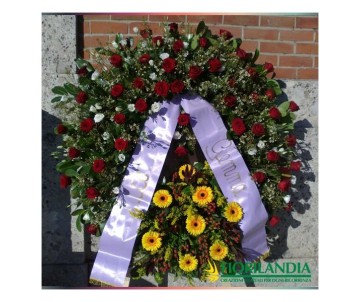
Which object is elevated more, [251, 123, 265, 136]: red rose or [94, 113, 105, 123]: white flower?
[94, 113, 105, 123]: white flower

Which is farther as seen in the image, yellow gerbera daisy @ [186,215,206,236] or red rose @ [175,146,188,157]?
red rose @ [175,146,188,157]

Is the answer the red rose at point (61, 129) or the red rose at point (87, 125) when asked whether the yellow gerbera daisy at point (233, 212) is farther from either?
the red rose at point (61, 129)

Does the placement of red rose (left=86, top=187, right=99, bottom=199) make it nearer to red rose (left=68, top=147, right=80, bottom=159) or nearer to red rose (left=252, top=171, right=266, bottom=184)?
red rose (left=68, top=147, right=80, bottom=159)

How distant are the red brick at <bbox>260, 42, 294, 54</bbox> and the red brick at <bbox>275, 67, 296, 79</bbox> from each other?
0.42 ft

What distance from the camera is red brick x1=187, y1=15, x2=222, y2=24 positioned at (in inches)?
113

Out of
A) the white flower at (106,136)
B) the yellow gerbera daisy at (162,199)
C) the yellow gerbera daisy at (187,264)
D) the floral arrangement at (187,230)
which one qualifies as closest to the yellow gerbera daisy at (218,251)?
the floral arrangement at (187,230)

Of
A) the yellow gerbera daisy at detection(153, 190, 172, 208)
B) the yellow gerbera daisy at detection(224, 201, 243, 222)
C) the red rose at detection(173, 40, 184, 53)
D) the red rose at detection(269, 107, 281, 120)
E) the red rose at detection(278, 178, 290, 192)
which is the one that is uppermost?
the red rose at detection(173, 40, 184, 53)

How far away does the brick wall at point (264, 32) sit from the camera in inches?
113

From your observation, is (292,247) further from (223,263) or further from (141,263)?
(141,263)

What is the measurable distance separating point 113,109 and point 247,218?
104cm

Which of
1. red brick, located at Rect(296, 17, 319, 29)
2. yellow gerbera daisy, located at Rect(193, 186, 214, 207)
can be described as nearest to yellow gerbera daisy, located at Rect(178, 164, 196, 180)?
yellow gerbera daisy, located at Rect(193, 186, 214, 207)

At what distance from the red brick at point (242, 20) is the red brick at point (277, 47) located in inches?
6.4

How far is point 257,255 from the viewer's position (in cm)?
257

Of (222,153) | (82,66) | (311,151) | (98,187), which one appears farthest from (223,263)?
(82,66)
